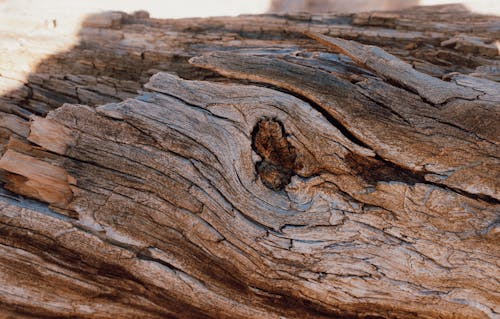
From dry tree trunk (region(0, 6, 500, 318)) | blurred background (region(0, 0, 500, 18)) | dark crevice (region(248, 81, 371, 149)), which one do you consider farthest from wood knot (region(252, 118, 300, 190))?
blurred background (region(0, 0, 500, 18))

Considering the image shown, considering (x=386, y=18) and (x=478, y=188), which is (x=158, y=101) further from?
(x=386, y=18)

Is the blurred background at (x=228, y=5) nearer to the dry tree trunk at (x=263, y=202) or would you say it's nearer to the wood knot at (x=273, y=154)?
the dry tree trunk at (x=263, y=202)

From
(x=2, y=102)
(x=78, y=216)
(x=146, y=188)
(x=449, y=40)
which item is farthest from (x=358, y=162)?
(x=2, y=102)

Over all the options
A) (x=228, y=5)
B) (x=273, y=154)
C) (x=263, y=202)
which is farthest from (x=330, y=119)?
(x=228, y=5)

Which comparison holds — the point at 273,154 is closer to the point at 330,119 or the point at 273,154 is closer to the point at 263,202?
the point at 263,202

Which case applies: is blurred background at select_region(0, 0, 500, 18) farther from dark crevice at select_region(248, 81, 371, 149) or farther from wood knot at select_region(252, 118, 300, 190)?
wood knot at select_region(252, 118, 300, 190)

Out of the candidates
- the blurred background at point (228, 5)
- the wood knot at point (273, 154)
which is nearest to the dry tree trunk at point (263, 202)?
the wood knot at point (273, 154)
